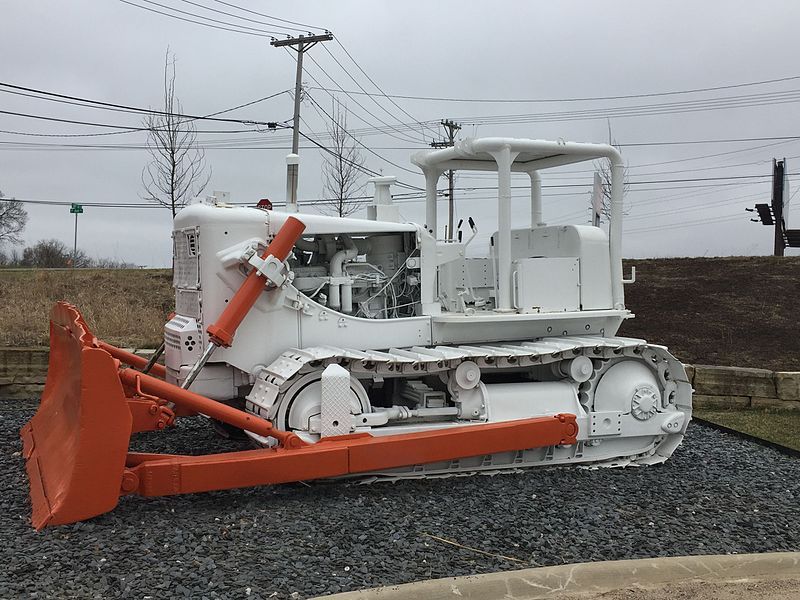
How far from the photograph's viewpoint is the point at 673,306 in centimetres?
1431

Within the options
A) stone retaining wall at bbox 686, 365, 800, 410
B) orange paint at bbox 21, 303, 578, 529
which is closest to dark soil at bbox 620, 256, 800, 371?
stone retaining wall at bbox 686, 365, 800, 410

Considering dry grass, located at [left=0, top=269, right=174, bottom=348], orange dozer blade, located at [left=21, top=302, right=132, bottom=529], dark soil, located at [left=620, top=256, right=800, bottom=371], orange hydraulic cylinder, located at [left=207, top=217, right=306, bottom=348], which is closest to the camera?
orange dozer blade, located at [left=21, top=302, right=132, bottom=529]

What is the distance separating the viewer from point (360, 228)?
5.68 meters

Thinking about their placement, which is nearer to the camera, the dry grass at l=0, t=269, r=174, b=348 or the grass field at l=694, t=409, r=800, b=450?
the grass field at l=694, t=409, r=800, b=450

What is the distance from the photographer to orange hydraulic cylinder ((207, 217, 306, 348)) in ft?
16.1

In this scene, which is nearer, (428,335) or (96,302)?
(428,335)

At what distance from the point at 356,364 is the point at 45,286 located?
38.7ft

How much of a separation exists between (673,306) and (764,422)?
251 inches

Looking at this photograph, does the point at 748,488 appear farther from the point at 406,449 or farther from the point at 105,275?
the point at 105,275

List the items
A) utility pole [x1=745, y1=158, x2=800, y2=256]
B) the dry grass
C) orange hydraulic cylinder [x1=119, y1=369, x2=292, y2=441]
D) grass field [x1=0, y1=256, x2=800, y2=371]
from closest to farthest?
orange hydraulic cylinder [x1=119, y1=369, x2=292, y2=441] < the dry grass < grass field [x1=0, y1=256, x2=800, y2=371] < utility pole [x1=745, y1=158, x2=800, y2=256]

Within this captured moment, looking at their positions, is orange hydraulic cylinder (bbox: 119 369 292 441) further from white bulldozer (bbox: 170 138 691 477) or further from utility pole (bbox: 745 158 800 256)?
utility pole (bbox: 745 158 800 256)

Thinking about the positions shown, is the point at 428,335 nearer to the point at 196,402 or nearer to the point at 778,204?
the point at 196,402

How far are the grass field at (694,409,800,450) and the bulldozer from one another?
2.11 meters

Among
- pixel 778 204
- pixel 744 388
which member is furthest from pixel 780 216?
pixel 744 388
